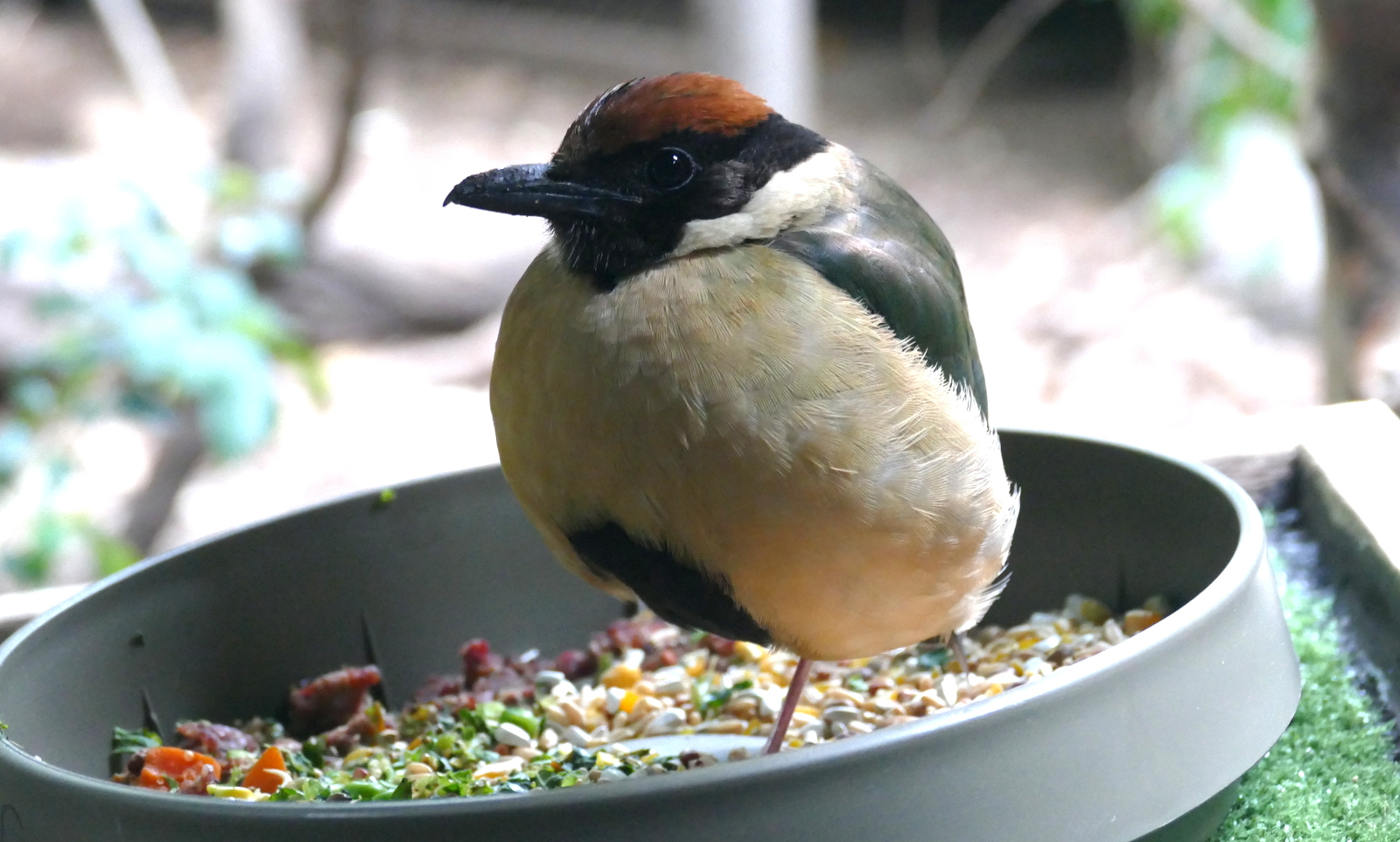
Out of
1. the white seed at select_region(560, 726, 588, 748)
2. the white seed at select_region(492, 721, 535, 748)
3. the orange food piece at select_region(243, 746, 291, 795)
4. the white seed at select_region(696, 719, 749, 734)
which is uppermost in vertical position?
the orange food piece at select_region(243, 746, 291, 795)

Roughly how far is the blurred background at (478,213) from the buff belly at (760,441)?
28 centimetres

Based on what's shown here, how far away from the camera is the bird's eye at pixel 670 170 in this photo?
1.58m

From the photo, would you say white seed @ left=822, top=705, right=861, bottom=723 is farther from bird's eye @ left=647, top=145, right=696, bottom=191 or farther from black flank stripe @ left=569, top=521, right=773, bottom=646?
bird's eye @ left=647, top=145, right=696, bottom=191

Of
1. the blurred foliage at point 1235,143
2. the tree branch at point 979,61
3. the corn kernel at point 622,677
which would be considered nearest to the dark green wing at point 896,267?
the corn kernel at point 622,677

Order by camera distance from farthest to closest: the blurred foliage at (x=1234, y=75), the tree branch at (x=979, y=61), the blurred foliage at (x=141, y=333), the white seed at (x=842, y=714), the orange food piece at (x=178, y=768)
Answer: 1. the tree branch at (x=979, y=61)
2. the blurred foliage at (x=1234, y=75)
3. the blurred foliage at (x=141, y=333)
4. the white seed at (x=842, y=714)
5. the orange food piece at (x=178, y=768)

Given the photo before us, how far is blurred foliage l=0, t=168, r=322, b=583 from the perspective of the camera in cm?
308

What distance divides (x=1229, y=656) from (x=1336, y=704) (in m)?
0.50

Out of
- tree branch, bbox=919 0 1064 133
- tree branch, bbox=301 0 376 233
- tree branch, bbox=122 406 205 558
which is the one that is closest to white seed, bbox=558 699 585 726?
tree branch, bbox=122 406 205 558

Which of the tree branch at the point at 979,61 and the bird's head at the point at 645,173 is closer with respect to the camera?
the bird's head at the point at 645,173

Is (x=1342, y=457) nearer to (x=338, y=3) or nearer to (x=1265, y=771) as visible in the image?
(x=1265, y=771)

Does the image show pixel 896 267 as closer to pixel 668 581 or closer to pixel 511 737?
pixel 668 581

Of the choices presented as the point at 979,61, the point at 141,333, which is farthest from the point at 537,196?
the point at 979,61

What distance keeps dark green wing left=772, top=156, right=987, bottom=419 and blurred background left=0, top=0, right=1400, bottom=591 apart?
363mm

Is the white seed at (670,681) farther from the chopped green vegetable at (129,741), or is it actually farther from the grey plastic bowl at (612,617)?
the chopped green vegetable at (129,741)
